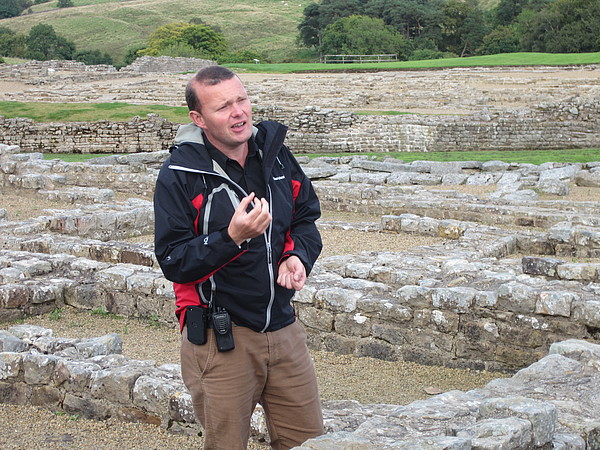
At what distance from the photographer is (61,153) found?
2541cm

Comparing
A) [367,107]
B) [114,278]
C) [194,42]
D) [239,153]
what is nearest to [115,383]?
[239,153]

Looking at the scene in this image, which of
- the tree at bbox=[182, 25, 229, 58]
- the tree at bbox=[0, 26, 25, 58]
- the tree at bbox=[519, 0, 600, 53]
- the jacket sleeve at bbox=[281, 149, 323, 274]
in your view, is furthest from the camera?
the tree at bbox=[0, 26, 25, 58]

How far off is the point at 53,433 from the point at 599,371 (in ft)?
11.9

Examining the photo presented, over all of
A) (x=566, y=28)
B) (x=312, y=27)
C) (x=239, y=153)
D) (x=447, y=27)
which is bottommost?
(x=239, y=153)

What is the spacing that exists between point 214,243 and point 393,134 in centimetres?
2271

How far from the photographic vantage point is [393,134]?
2538 cm

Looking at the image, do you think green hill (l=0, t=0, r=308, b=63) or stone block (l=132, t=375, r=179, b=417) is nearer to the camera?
stone block (l=132, t=375, r=179, b=417)

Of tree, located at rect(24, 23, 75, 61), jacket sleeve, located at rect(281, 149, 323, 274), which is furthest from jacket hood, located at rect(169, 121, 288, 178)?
tree, located at rect(24, 23, 75, 61)

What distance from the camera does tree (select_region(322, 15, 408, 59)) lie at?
5266cm

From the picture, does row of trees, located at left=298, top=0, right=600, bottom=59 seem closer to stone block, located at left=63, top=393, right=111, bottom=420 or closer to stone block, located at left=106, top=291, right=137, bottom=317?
stone block, located at left=106, top=291, right=137, bottom=317

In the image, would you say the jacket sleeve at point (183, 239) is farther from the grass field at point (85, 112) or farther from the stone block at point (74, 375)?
the grass field at point (85, 112)

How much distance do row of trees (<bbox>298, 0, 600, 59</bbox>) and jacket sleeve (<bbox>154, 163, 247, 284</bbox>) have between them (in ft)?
151

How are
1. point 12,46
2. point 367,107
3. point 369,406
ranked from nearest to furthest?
1. point 369,406
2. point 367,107
3. point 12,46

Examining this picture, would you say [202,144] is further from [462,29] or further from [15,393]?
[462,29]
